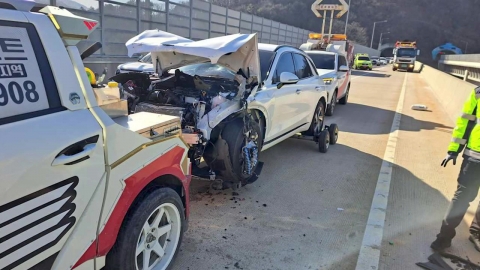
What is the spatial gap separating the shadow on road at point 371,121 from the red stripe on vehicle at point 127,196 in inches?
273

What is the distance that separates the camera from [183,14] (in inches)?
659

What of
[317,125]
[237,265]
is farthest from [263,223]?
[317,125]

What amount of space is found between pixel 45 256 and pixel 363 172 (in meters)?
4.95

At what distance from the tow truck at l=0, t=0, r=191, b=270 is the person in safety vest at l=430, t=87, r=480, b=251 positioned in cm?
286

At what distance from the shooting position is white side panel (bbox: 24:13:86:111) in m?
1.90

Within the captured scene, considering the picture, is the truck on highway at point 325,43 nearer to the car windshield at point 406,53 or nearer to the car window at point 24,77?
the car window at point 24,77

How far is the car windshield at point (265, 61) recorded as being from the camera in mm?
5363

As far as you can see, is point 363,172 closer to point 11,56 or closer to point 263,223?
point 263,223

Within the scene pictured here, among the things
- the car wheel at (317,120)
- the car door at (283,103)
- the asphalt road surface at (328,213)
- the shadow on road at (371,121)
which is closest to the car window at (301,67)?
the car door at (283,103)

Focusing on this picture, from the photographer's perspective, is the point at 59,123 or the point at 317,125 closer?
the point at 59,123

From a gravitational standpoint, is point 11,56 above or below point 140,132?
above

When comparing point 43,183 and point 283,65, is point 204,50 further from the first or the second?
point 43,183

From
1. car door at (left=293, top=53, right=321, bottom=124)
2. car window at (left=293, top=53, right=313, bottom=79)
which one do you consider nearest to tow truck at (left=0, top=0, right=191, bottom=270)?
car door at (left=293, top=53, right=321, bottom=124)

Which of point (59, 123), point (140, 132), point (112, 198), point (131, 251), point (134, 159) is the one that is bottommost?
point (131, 251)
